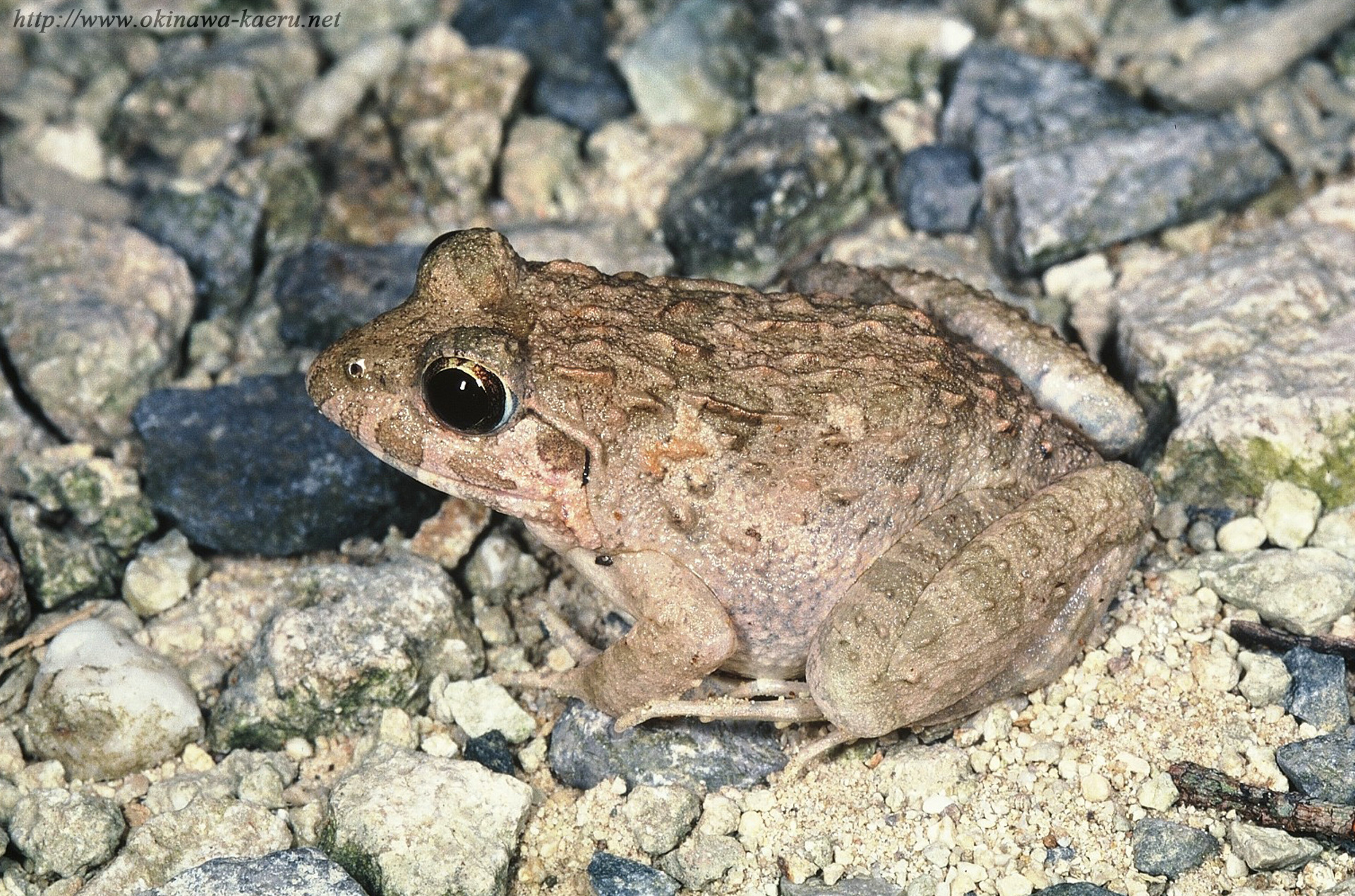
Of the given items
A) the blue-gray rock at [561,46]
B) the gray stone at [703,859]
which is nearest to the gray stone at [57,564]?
the gray stone at [703,859]

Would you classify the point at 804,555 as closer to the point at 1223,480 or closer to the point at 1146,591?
the point at 1146,591

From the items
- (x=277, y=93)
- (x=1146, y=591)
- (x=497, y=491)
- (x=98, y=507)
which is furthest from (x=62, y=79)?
(x=1146, y=591)

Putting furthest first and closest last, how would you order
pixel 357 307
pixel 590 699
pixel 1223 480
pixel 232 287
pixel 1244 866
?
pixel 232 287 → pixel 357 307 → pixel 1223 480 → pixel 590 699 → pixel 1244 866

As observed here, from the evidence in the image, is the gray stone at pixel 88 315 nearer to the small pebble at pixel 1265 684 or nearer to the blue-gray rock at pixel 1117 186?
the blue-gray rock at pixel 1117 186

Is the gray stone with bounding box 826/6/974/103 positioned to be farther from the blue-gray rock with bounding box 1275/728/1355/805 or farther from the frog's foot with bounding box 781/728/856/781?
the blue-gray rock with bounding box 1275/728/1355/805

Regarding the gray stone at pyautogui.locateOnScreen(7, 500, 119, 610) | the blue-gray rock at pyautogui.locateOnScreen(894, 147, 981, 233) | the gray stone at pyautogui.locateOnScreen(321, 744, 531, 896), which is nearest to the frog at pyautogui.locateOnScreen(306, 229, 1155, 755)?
the gray stone at pyautogui.locateOnScreen(321, 744, 531, 896)
